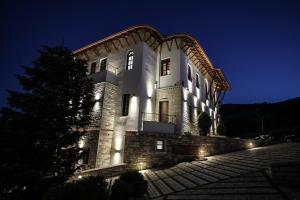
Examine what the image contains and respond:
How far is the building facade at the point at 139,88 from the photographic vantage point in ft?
49.7

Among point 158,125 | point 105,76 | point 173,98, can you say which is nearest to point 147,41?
point 105,76

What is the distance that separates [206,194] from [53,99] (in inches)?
307

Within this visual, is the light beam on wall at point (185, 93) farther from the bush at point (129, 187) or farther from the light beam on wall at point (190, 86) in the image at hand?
the bush at point (129, 187)

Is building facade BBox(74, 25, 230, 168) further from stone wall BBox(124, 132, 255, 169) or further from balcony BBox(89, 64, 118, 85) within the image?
stone wall BBox(124, 132, 255, 169)

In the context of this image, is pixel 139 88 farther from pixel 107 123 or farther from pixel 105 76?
pixel 107 123

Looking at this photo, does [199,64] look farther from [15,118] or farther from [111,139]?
[15,118]

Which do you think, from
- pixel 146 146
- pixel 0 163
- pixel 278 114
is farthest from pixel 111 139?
pixel 278 114

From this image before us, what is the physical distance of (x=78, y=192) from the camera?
191 inches

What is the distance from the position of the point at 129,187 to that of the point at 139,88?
428 inches

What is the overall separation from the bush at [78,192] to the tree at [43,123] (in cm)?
349

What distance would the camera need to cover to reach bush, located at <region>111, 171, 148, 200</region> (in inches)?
236

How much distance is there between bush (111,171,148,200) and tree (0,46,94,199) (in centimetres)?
343

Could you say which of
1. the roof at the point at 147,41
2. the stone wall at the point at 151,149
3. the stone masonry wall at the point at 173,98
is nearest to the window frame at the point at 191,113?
the stone masonry wall at the point at 173,98

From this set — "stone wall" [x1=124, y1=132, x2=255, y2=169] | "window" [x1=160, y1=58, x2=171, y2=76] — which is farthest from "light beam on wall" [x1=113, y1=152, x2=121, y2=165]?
"window" [x1=160, y1=58, x2=171, y2=76]
